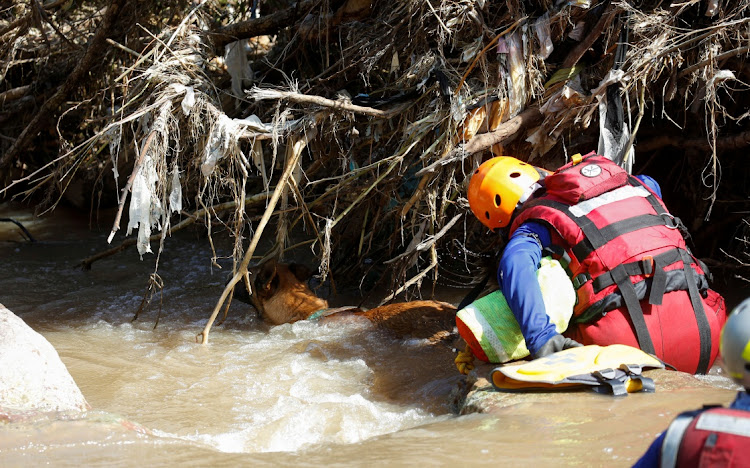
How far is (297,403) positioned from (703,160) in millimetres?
3660

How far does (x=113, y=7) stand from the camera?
5.91 m

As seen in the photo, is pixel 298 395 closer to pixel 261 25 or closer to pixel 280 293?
pixel 280 293

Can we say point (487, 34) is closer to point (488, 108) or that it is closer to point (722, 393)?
point (488, 108)

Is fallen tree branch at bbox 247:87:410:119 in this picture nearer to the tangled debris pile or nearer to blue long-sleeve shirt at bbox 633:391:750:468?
the tangled debris pile

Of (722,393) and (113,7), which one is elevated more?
(113,7)

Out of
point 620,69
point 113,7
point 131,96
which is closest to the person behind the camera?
point 620,69

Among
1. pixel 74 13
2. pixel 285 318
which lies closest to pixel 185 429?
pixel 285 318

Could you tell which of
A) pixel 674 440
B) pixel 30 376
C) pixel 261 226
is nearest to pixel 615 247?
pixel 674 440

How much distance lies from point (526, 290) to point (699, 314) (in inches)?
34.7

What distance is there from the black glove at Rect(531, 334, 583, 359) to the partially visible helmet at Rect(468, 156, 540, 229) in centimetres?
84

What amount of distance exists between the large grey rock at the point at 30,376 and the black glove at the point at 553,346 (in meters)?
2.02

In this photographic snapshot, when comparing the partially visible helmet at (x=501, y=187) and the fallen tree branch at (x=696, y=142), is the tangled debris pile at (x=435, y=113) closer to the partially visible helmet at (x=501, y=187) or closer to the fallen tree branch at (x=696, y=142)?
the fallen tree branch at (x=696, y=142)

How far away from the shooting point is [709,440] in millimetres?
1528

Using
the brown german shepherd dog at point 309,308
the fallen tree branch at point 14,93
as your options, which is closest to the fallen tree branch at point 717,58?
the brown german shepherd dog at point 309,308
